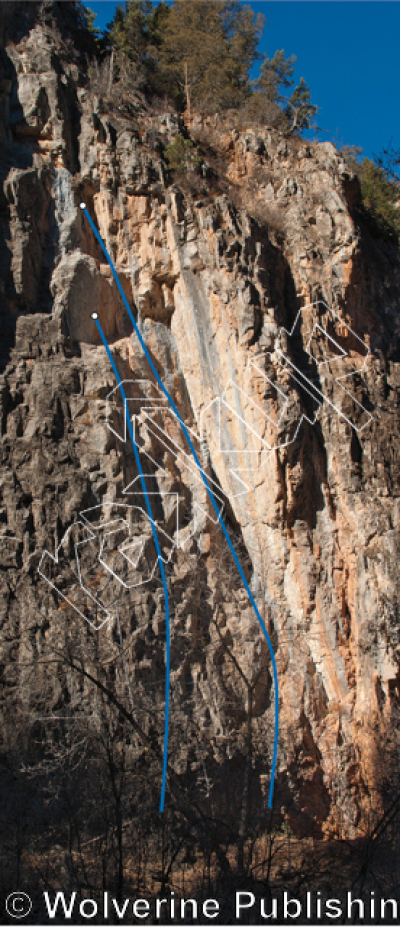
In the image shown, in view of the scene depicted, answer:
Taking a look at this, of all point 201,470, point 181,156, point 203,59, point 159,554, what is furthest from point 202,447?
point 203,59

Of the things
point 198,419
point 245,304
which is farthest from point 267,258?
point 198,419

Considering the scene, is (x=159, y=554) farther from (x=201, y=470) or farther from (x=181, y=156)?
(x=181, y=156)

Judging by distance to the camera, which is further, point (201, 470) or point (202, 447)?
point (202, 447)

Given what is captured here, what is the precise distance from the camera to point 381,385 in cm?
1351

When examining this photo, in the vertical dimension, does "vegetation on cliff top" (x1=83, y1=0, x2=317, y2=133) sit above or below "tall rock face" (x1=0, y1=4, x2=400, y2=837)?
above

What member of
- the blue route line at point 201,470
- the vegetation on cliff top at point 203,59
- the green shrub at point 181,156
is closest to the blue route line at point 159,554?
the blue route line at point 201,470

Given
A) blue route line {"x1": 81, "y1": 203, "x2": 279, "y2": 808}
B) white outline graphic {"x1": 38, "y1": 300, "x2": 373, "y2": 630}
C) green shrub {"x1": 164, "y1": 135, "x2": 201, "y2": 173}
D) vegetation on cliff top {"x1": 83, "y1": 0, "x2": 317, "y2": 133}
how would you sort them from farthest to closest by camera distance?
1. vegetation on cliff top {"x1": 83, "y1": 0, "x2": 317, "y2": 133}
2. green shrub {"x1": 164, "y1": 135, "x2": 201, "y2": 173}
3. blue route line {"x1": 81, "y1": 203, "x2": 279, "y2": 808}
4. white outline graphic {"x1": 38, "y1": 300, "x2": 373, "y2": 630}

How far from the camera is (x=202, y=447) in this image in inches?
502

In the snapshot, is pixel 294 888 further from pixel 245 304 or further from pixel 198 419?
pixel 245 304

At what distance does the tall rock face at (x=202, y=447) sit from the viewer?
1027cm

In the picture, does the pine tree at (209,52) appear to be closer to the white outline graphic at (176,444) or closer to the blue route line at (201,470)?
the blue route line at (201,470)

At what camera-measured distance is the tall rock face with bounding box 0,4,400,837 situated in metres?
10.3

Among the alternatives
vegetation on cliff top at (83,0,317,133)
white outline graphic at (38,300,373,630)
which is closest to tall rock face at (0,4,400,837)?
white outline graphic at (38,300,373,630)

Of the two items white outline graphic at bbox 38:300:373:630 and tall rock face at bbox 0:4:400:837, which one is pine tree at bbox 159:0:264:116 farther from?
white outline graphic at bbox 38:300:373:630
